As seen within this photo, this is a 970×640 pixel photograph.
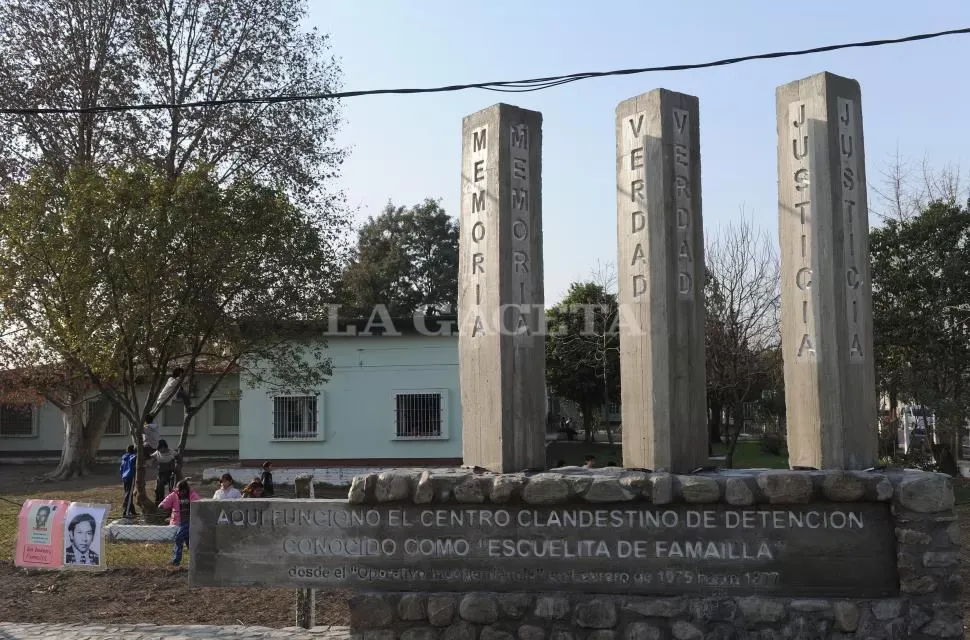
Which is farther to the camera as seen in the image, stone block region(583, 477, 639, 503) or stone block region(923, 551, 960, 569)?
stone block region(583, 477, 639, 503)

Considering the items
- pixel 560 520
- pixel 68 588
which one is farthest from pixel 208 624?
pixel 560 520

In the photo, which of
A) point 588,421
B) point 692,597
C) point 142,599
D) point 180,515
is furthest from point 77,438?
point 692,597

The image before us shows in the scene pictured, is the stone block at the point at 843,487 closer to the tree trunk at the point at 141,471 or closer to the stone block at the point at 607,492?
the stone block at the point at 607,492

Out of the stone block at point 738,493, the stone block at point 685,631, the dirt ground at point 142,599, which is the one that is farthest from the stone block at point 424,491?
the dirt ground at point 142,599

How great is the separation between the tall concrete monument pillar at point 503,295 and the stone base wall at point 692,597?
458 mm

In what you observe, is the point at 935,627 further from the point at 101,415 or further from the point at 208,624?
the point at 101,415

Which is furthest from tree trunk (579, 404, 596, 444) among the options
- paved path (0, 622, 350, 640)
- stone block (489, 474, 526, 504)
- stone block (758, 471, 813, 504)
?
stone block (758, 471, 813, 504)

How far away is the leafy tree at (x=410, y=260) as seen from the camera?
46094 mm

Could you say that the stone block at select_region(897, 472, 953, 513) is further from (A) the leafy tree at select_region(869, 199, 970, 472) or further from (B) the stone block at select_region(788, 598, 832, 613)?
(A) the leafy tree at select_region(869, 199, 970, 472)

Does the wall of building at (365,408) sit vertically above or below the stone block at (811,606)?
above

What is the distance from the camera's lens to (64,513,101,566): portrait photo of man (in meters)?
11.9

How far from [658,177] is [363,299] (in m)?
37.5

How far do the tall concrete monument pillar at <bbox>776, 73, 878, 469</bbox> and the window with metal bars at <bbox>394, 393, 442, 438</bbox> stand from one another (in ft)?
55.6

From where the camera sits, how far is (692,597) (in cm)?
728
